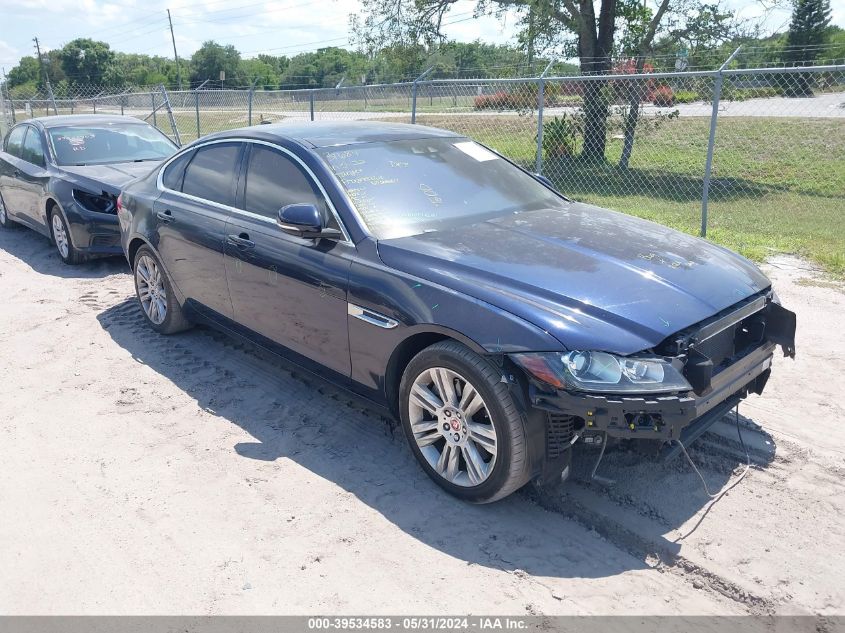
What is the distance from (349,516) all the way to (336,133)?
2442mm

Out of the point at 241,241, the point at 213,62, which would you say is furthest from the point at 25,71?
the point at 241,241

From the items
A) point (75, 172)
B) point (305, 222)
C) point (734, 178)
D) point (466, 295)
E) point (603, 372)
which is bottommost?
point (734, 178)

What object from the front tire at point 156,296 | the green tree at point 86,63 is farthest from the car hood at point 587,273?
the green tree at point 86,63

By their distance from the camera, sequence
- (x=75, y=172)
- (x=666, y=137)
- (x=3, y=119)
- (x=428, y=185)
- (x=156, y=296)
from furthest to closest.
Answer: (x=3, y=119) → (x=666, y=137) → (x=75, y=172) → (x=156, y=296) → (x=428, y=185)

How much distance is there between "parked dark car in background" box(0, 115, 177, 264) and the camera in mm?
7664

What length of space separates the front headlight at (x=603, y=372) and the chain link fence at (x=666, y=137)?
691 cm

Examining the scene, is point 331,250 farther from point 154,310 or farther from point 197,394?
point 154,310

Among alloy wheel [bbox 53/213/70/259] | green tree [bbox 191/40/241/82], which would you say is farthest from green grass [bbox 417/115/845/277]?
green tree [bbox 191/40/241/82]

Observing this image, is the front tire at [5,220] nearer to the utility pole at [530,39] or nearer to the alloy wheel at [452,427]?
A: the alloy wheel at [452,427]

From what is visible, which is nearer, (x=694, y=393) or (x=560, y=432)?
(x=694, y=393)

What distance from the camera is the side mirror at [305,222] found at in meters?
3.79

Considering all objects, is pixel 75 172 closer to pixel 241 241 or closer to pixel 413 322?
pixel 241 241

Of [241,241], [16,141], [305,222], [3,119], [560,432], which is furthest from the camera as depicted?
[3,119]

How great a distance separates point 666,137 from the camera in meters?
16.7
